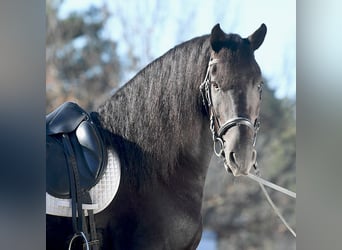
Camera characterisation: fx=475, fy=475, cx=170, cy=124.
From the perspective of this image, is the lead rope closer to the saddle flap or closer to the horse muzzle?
the horse muzzle

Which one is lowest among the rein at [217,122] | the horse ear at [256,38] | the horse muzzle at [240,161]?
the horse muzzle at [240,161]

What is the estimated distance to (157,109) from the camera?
7.61ft

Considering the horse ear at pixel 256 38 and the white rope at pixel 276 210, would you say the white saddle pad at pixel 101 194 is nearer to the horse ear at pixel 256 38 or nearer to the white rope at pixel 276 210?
the white rope at pixel 276 210

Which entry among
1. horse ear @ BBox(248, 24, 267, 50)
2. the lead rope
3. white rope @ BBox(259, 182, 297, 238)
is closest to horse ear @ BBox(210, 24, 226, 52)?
horse ear @ BBox(248, 24, 267, 50)

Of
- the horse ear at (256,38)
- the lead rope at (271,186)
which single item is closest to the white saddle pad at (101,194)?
the lead rope at (271,186)

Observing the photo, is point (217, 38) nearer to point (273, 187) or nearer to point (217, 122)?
point (217, 122)

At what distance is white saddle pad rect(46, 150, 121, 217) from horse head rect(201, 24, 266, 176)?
0.53 meters

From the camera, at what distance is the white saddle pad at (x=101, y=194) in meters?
2.21

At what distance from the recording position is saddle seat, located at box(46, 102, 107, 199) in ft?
7.24

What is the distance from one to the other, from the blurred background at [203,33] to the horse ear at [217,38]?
34mm

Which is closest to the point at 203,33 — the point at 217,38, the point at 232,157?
the point at 217,38
